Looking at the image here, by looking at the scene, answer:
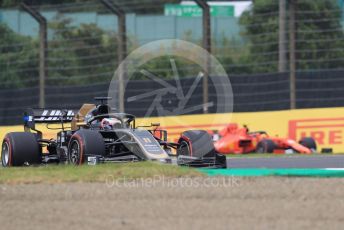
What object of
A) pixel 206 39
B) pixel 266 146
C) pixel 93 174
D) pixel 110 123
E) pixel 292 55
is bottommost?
pixel 266 146

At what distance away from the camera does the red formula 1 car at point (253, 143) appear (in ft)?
66.7

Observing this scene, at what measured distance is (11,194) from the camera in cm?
930

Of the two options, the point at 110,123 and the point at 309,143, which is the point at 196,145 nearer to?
the point at 110,123

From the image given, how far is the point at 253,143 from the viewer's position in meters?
21.6

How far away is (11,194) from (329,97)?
1326 cm

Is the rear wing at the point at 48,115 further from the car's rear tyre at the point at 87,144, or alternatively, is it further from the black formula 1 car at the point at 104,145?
the car's rear tyre at the point at 87,144

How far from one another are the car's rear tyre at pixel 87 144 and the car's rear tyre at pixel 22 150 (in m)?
1.30

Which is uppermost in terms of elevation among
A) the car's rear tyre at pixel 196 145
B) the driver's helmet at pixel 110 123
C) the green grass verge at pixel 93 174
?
the driver's helmet at pixel 110 123

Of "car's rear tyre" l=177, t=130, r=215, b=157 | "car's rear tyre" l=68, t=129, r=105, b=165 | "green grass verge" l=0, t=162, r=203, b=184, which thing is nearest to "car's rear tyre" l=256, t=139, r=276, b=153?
"car's rear tyre" l=177, t=130, r=215, b=157


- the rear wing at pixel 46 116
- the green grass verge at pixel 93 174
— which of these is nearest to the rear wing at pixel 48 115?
the rear wing at pixel 46 116

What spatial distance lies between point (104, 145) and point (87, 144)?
1.13 ft

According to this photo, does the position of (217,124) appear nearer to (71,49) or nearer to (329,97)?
(329,97)

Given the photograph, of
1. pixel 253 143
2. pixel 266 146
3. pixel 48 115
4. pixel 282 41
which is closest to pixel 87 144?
pixel 48 115

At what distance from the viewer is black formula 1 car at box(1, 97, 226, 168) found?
1250 cm
